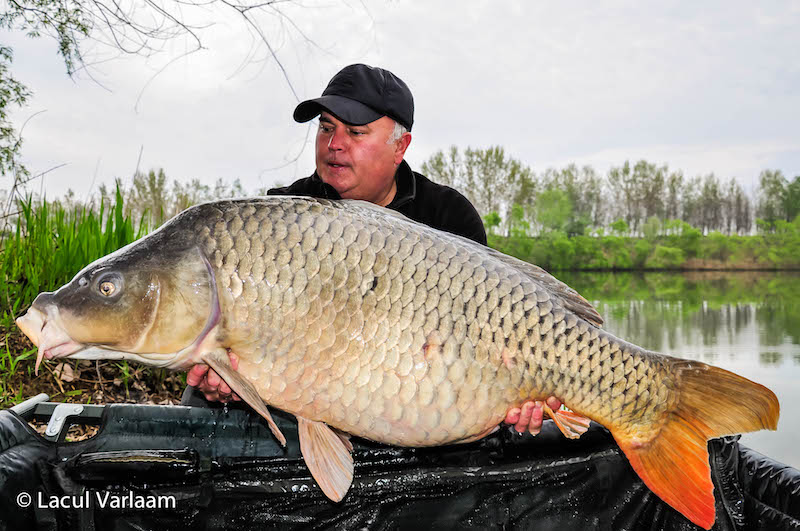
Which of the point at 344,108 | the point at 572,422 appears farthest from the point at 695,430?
the point at 344,108

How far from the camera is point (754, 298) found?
22.8 m

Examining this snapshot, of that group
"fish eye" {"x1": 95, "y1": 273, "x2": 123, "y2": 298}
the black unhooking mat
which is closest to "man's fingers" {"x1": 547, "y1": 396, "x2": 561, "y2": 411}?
the black unhooking mat

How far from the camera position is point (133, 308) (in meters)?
1.01

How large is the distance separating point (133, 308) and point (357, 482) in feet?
1.81

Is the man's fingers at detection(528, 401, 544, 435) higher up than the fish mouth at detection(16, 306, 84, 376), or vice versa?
the fish mouth at detection(16, 306, 84, 376)

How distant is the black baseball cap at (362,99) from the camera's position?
174 centimetres

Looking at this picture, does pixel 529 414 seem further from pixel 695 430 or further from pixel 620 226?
pixel 620 226

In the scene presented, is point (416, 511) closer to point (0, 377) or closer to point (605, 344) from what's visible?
point (605, 344)

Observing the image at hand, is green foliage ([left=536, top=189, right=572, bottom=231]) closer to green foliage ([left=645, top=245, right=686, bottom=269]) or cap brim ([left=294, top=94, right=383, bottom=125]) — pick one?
green foliage ([left=645, top=245, right=686, bottom=269])

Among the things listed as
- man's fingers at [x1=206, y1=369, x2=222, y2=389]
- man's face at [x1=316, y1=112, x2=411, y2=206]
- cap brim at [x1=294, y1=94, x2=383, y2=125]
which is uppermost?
cap brim at [x1=294, y1=94, x2=383, y2=125]

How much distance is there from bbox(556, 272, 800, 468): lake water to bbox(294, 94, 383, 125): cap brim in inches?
72.4

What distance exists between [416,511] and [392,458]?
120 millimetres

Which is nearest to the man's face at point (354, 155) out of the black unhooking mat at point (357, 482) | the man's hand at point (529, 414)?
the black unhooking mat at point (357, 482)

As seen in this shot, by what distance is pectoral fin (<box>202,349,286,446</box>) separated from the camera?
0.99 m
